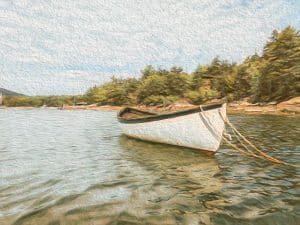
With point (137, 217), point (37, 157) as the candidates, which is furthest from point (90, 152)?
point (137, 217)

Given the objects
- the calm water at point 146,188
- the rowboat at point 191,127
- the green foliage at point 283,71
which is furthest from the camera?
the green foliage at point 283,71

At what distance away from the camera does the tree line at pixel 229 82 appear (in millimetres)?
51812

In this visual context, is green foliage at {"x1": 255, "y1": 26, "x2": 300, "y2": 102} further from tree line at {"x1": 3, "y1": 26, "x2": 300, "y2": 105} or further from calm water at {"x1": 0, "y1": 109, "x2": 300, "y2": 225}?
calm water at {"x1": 0, "y1": 109, "x2": 300, "y2": 225}

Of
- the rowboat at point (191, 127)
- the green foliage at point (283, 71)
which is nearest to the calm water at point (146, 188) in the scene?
the rowboat at point (191, 127)

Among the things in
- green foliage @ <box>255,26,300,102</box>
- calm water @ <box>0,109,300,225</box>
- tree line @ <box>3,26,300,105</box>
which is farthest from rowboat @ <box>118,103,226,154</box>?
green foliage @ <box>255,26,300,102</box>

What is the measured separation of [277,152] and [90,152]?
29.1 ft

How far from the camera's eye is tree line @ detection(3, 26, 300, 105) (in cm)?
5181

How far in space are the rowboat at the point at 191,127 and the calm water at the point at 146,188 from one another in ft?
2.44

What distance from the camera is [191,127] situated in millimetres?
12859

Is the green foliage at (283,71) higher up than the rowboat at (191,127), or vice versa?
the green foliage at (283,71)

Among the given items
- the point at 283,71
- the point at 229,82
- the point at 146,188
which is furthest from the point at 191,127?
the point at 229,82

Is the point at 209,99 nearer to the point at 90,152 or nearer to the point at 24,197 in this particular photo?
the point at 90,152

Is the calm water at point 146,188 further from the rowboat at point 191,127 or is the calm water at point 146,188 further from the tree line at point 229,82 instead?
the tree line at point 229,82

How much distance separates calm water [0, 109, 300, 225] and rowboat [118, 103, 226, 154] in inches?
29.2
